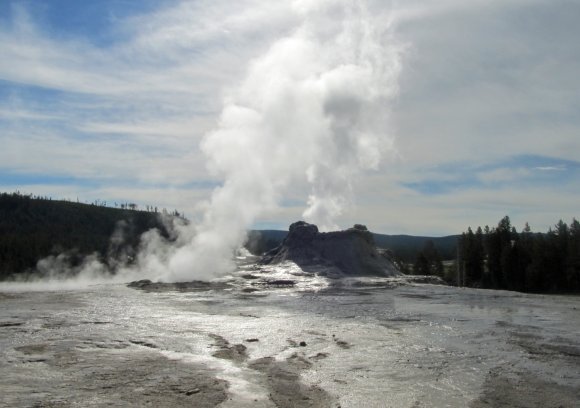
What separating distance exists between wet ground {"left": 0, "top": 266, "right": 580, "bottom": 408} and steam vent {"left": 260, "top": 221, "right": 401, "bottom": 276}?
13034mm

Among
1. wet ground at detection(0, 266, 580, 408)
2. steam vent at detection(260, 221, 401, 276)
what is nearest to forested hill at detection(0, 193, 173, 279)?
steam vent at detection(260, 221, 401, 276)

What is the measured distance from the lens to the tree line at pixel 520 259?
44572 mm

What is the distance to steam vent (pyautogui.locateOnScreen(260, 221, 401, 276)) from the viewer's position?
33.2 m

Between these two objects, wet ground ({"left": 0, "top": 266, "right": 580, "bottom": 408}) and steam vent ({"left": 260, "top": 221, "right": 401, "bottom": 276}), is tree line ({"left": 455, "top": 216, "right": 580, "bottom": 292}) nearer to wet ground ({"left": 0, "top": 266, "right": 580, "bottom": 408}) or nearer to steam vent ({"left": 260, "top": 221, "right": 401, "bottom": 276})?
steam vent ({"left": 260, "top": 221, "right": 401, "bottom": 276})

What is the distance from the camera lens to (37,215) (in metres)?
106

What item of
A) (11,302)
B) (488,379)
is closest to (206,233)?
(11,302)

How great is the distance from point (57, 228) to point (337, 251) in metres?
71.7

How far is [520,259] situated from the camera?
1939 inches

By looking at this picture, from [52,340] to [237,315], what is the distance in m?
6.20

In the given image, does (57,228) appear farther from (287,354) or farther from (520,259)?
(287,354)

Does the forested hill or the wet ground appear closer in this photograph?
the wet ground

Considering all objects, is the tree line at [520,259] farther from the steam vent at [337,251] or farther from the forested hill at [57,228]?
the forested hill at [57,228]

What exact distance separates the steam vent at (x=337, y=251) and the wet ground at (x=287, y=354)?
13.0 meters

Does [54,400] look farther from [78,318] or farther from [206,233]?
[206,233]
